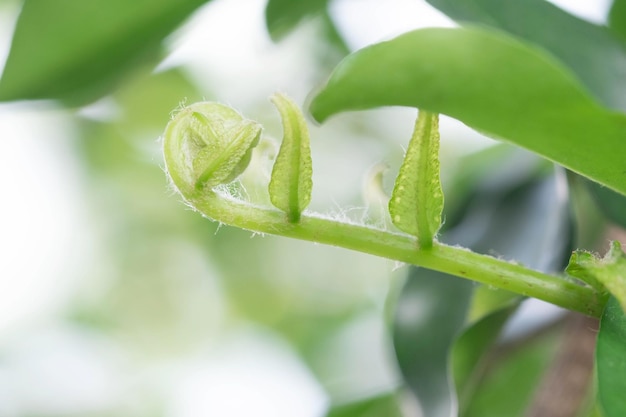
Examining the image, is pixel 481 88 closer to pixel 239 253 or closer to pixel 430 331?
pixel 430 331

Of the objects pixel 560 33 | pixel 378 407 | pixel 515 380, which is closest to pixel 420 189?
pixel 560 33

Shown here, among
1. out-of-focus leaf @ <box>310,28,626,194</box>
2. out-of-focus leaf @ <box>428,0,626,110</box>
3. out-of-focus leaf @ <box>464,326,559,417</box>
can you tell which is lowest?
out-of-focus leaf @ <box>464,326,559,417</box>

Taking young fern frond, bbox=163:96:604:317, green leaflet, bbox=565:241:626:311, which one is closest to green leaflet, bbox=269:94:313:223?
young fern frond, bbox=163:96:604:317

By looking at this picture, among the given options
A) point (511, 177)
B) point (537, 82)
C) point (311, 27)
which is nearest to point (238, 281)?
point (311, 27)

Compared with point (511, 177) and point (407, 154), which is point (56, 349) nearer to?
point (511, 177)

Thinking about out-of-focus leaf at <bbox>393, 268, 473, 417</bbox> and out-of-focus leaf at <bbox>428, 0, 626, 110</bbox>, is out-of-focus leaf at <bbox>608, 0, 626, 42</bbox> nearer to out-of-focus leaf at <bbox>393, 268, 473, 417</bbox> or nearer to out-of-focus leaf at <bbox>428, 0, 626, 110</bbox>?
out-of-focus leaf at <bbox>428, 0, 626, 110</bbox>

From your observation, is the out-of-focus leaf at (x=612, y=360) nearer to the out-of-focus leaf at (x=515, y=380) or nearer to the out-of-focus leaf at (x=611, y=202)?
the out-of-focus leaf at (x=611, y=202)
